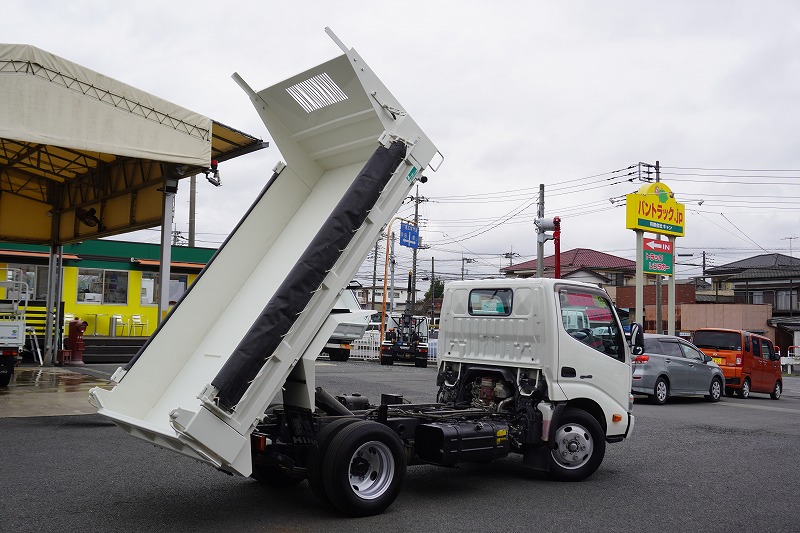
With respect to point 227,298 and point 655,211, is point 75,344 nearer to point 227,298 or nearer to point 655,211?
point 227,298

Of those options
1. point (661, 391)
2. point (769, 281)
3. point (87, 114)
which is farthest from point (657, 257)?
point (769, 281)

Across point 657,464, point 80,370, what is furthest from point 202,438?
point 80,370

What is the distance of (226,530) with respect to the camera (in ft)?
18.4

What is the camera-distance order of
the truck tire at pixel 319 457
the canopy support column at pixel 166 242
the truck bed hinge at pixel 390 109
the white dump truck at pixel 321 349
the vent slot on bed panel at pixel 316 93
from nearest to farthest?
1. the white dump truck at pixel 321 349
2. the truck tire at pixel 319 457
3. the truck bed hinge at pixel 390 109
4. the vent slot on bed panel at pixel 316 93
5. the canopy support column at pixel 166 242

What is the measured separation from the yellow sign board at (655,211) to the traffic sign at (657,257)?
1.69ft

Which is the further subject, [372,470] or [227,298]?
A: [227,298]

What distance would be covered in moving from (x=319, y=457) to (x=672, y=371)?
13.0 m

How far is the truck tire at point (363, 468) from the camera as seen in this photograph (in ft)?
18.9

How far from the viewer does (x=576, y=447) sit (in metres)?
7.68

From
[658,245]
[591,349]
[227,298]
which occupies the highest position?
[658,245]

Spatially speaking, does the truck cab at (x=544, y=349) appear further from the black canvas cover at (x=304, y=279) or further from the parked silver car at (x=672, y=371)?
the parked silver car at (x=672, y=371)

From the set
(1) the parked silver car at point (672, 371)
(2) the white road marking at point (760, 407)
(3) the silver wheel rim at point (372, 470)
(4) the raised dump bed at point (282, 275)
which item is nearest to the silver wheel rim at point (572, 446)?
(3) the silver wheel rim at point (372, 470)

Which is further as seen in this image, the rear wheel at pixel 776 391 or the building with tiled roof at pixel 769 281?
the building with tiled roof at pixel 769 281

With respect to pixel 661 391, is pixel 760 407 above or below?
below
